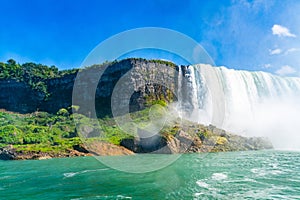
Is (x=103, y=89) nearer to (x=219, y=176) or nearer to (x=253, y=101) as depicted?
(x=253, y=101)

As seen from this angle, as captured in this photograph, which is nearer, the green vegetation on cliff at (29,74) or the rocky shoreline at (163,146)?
the rocky shoreline at (163,146)

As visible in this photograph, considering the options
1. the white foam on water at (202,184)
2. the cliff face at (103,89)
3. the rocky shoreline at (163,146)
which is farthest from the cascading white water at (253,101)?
the white foam on water at (202,184)

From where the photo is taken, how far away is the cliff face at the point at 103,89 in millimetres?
77750

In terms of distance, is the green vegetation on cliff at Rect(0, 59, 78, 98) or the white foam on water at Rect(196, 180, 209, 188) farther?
the green vegetation on cliff at Rect(0, 59, 78, 98)

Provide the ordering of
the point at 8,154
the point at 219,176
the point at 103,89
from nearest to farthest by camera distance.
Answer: the point at 219,176
the point at 8,154
the point at 103,89

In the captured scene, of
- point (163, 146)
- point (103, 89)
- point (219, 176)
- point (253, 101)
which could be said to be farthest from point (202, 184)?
point (103, 89)

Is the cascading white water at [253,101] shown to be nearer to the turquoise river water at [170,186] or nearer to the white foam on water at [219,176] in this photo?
the white foam on water at [219,176]

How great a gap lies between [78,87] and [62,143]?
33.7 meters

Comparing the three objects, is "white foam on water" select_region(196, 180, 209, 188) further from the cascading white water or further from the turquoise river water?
the cascading white water

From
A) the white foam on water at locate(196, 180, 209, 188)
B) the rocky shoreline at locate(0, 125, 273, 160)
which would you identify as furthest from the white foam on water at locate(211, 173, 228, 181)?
the rocky shoreline at locate(0, 125, 273, 160)

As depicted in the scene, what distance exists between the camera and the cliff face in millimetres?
77750

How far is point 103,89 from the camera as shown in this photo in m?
86.7

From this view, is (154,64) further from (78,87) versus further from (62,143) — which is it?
(62,143)

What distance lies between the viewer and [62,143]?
58.4 meters
